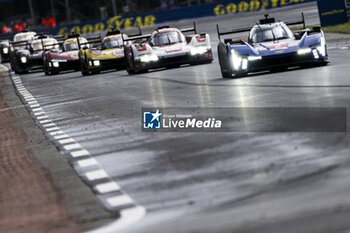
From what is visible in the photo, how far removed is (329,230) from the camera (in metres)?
5.68

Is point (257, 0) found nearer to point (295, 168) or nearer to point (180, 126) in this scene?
point (180, 126)

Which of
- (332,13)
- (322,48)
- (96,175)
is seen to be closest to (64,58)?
(332,13)

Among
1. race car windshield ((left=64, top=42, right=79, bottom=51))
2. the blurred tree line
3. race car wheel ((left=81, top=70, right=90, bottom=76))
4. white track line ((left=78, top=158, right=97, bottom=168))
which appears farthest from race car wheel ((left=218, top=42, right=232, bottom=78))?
the blurred tree line

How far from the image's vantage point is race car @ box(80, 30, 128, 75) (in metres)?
33.2

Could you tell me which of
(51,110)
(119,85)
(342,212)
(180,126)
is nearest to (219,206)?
(342,212)

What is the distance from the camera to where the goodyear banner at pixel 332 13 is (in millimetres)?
42844

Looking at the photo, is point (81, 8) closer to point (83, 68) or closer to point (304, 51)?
point (83, 68)

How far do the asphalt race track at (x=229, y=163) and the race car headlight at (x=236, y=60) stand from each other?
1.84 m

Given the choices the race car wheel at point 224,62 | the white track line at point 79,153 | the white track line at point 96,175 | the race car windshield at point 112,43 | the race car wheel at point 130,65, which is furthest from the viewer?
the race car windshield at point 112,43

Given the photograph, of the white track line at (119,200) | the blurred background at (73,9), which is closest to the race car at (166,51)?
the white track line at (119,200)

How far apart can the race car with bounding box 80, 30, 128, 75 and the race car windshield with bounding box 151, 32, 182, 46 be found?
2.76m

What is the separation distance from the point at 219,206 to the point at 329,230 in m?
1.46

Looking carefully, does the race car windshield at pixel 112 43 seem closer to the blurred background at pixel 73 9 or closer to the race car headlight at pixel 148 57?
the race car headlight at pixel 148 57

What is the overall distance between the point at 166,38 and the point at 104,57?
3.48 meters
